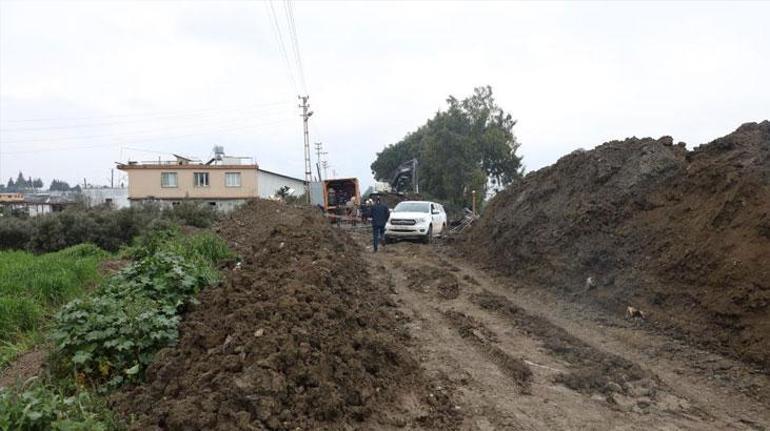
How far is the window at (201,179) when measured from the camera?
5350cm

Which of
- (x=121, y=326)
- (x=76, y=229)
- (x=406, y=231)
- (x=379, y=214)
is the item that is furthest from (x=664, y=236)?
(x=76, y=229)

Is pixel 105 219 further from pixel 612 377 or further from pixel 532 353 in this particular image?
pixel 612 377

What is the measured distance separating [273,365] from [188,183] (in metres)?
52.3

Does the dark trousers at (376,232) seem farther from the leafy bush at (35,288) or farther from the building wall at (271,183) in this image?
the building wall at (271,183)

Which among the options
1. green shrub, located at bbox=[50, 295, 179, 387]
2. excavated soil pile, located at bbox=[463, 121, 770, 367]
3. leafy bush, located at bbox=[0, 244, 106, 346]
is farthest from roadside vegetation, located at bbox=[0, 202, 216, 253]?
green shrub, located at bbox=[50, 295, 179, 387]

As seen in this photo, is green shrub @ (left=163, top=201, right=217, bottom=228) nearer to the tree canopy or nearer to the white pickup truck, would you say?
the white pickup truck

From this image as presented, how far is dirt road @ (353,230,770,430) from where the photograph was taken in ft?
16.8

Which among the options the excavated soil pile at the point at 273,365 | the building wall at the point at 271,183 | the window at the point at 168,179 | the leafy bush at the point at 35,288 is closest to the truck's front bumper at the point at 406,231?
the leafy bush at the point at 35,288

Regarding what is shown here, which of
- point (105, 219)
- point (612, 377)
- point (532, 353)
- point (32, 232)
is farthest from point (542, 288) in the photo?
point (32, 232)

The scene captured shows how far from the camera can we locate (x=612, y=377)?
6188 mm

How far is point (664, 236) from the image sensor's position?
10203mm

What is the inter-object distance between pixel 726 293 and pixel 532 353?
10.3ft

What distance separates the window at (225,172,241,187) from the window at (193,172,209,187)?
196cm

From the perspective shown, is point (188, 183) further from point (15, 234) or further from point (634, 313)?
point (634, 313)
